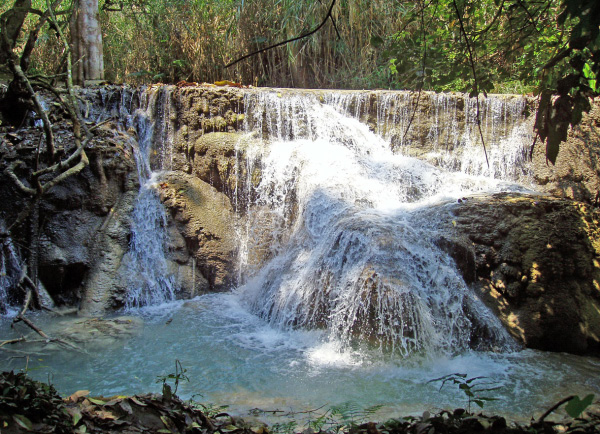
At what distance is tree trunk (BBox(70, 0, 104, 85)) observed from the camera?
8492mm

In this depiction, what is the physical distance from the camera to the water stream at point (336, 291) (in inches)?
142

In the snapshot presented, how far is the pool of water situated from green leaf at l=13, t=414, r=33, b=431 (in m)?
1.40

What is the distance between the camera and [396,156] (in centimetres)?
753

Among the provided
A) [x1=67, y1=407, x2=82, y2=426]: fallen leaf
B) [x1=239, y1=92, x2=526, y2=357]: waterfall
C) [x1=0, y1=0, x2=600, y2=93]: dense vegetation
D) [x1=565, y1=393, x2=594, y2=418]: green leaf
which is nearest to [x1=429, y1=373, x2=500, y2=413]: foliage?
[x1=565, y1=393, x2=594, y2=418]: green leaf

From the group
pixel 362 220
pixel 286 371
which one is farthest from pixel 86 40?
pixel 286 371

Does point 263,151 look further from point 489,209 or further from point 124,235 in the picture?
point 489,209

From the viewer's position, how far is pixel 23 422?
175 centimetres

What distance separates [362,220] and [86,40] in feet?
20.6

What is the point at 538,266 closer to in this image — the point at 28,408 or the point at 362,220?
the point at 362,220

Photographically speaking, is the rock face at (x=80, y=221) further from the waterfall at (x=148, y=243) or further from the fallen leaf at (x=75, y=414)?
the fallen leaf at (x=75, y=414)

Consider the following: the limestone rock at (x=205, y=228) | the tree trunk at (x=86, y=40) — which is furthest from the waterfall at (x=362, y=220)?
the tree trunk at (x=86, y=40)

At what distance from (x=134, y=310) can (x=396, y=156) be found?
170 inches

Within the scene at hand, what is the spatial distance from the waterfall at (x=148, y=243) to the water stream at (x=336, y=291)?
20mm

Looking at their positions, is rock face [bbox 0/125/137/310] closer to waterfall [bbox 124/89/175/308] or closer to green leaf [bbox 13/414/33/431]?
waterfall [bbox 124/89/175/308]
